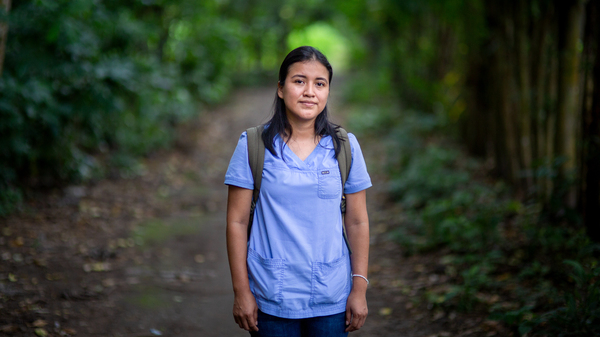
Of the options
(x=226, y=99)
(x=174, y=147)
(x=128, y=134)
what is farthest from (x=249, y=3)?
(x=128, y=134)

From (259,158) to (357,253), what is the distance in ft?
2.09

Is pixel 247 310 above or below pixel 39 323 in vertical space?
above

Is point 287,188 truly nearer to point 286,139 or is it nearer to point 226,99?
point 286,139

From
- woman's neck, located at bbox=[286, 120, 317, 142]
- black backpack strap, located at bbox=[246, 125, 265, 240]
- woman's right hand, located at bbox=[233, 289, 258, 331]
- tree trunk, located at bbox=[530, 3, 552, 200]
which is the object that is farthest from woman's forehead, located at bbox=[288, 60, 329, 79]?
tree trunk, located at bbox=[530, 3, 552, 200]

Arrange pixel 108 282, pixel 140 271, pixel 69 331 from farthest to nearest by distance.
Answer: pixel 140 271
pixel 108 282
pixel 69 331

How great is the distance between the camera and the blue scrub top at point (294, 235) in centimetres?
207

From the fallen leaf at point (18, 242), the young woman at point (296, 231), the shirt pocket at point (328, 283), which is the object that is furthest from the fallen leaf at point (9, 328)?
the shirt pocket at point (328, 283)

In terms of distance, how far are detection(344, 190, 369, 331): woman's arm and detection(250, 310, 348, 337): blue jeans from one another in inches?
2.2

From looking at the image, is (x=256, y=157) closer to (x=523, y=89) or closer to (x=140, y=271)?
(x=140, y=271)

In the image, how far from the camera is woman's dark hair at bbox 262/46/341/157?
Answer: 7.07 feet

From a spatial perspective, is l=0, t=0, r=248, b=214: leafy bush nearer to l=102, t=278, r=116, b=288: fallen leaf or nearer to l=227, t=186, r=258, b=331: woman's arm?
l=102, t=278, r=116, b=288: fallen leaf

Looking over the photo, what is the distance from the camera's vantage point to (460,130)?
11555 millimetres

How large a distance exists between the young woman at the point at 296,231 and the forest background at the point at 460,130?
198 centimetres

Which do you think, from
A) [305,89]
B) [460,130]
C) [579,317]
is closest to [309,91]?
[305,89]
